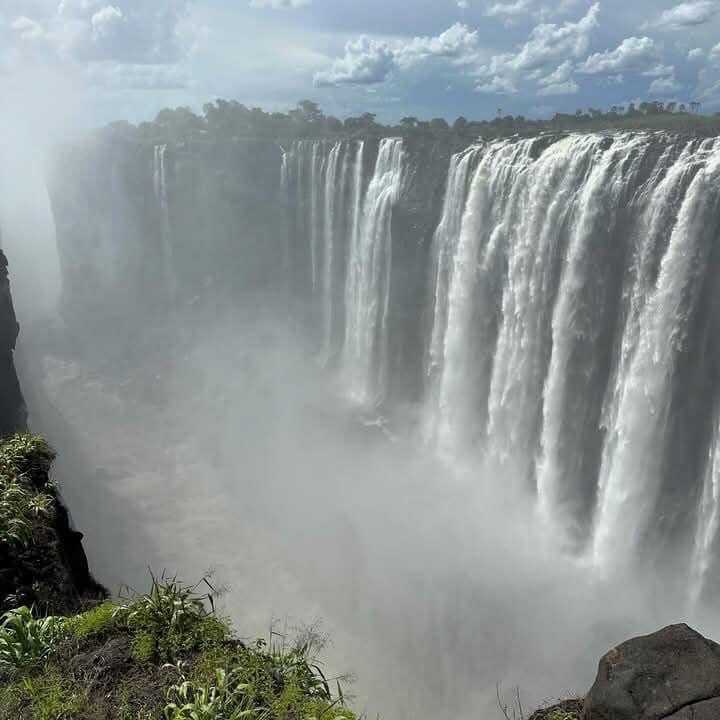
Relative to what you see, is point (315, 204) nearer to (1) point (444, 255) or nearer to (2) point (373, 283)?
(2) point (373, 283)

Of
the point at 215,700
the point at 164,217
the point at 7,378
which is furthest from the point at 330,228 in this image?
the point at 215,700

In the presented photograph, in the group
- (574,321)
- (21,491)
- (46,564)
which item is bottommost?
(574,321)

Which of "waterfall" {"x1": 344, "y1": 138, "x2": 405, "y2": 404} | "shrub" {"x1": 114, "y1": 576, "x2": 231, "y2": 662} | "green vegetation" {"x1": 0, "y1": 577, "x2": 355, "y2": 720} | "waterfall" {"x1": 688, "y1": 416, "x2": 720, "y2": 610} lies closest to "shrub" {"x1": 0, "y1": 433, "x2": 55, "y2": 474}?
"green vegetation" {"x1": 0, "y1": 577, "x2": 355, "y2": 720}

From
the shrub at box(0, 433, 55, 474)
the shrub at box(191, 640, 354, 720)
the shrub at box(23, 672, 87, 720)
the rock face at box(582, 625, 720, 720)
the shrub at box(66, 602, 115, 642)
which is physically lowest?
the shrub at box(0, 433, 55, 474)

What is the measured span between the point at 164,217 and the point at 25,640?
1440 inches

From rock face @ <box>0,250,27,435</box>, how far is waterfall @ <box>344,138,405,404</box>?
45.6 ft

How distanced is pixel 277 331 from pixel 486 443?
16.1 m

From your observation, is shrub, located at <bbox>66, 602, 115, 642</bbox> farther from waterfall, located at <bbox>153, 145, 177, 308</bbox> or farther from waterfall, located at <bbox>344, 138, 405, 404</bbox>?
waterfall, located at <bbox>153, 145, 177, 308</bbox>

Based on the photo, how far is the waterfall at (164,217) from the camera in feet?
126

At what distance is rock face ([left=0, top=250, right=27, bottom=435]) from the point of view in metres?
17.9

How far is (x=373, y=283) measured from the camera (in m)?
27.6

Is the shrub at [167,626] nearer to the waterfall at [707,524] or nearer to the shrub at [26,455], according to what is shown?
the shrub at [26,455]

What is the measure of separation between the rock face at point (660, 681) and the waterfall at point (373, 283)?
22.2 meters

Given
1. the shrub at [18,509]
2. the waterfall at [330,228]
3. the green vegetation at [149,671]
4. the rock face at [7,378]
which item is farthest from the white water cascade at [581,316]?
the rock face at [7,378]
